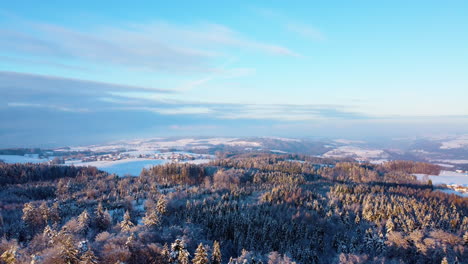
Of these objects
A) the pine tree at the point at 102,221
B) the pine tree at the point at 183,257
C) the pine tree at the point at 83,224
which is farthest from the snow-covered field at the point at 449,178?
the pine tree at the point at 83,224

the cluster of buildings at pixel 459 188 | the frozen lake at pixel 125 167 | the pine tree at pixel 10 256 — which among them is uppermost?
the pine tree at pixel 10 256

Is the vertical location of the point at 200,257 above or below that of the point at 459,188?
above

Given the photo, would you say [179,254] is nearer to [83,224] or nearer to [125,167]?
[83,224]

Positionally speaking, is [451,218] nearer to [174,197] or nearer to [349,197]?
[349,197]

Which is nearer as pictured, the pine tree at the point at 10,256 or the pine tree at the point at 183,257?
the pine tree at the point at 10,256

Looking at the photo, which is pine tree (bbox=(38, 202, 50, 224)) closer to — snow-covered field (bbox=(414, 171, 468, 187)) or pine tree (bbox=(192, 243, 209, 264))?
pine tree (bbox=(192, 243, 209, 264))

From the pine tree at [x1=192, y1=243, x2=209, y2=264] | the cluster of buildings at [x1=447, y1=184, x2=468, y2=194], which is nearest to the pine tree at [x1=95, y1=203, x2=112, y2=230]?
the pine tree at [x1=192, y1=243, x2=209, y2=264]

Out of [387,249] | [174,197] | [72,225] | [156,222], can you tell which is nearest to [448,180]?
[387,249]

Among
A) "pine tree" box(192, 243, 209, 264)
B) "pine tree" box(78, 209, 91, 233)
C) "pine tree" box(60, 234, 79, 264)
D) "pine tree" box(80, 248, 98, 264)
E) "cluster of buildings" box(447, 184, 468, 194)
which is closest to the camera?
"pine tree" box(80, 248, 98, 264)

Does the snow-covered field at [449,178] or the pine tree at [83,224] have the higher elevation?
the pine tree at [83,224]

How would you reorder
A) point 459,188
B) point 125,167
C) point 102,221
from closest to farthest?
point 102,221, point 459,188, point 125,167

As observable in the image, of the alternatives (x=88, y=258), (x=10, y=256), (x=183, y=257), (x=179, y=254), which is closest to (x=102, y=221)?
(x=10, y=256)

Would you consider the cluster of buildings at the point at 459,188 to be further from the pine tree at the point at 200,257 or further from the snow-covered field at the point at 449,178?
the pine tree at the point at 200,257
